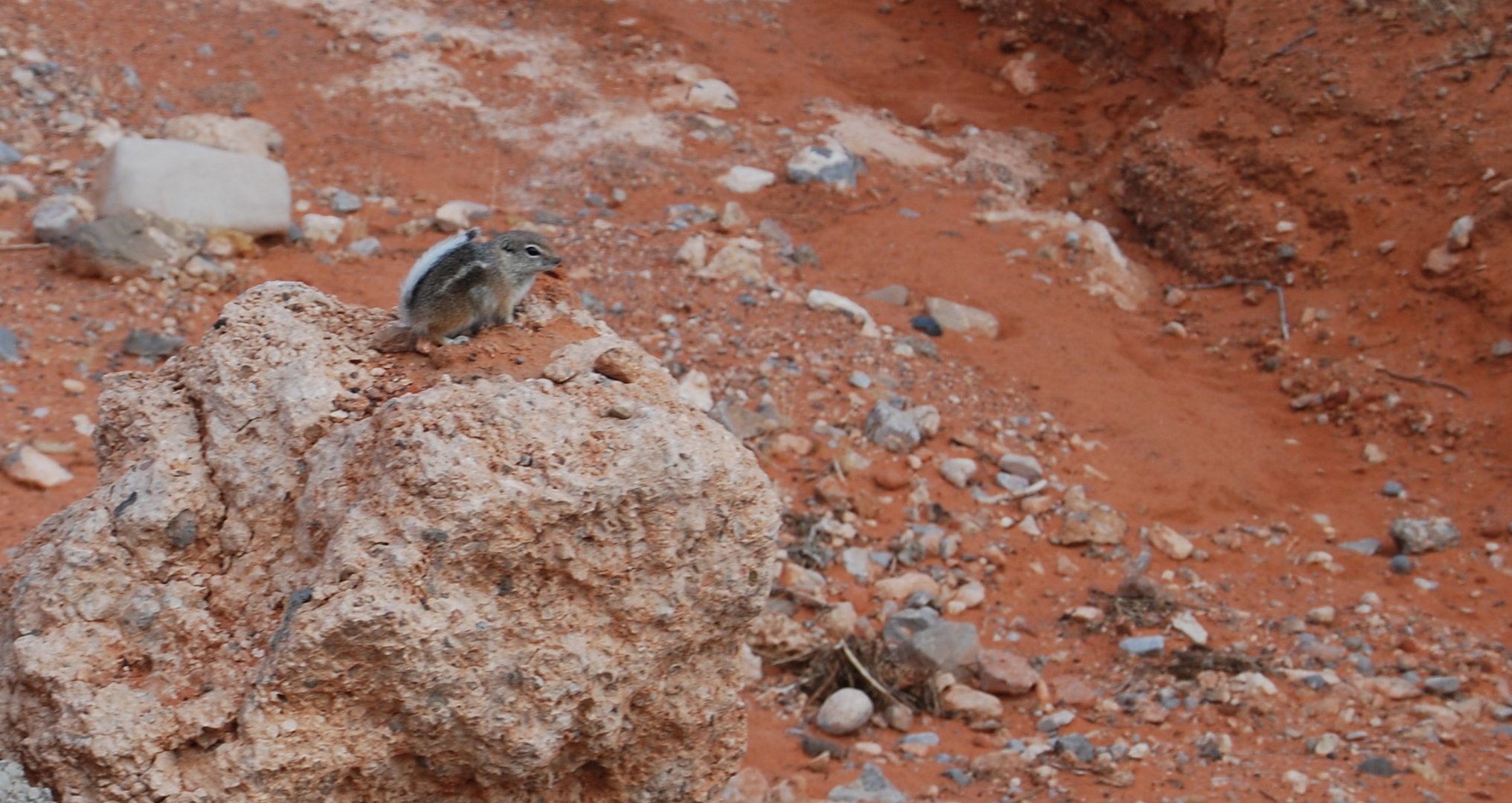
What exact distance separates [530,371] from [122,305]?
176 inches

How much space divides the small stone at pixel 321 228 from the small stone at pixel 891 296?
314 centimetres

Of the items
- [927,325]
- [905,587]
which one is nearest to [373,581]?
[905,587]

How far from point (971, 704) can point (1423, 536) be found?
2.74 m

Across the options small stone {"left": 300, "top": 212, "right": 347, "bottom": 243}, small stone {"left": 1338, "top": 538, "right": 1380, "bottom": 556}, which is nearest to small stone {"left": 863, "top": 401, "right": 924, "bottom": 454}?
small stone {"left": 1338, "top": 538, "right": 1380, "bottom": 556}

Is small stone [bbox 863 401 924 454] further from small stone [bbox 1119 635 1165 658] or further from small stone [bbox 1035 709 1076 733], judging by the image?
small stone [bbox 1035 709 1076 733]

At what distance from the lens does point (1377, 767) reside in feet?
15.2

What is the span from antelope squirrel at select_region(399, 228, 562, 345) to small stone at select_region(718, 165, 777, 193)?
5.69m

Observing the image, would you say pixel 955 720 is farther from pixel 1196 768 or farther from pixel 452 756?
pixel 452 756

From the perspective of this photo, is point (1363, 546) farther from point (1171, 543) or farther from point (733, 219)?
point (733, 219)

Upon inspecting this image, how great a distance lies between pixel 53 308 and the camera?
6.48m

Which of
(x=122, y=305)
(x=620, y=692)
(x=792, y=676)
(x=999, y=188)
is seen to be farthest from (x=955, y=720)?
(x=999, y=188)

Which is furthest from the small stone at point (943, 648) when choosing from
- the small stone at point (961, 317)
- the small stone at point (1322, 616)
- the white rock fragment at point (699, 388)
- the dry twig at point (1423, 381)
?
the dry twig at point (1423, 381)

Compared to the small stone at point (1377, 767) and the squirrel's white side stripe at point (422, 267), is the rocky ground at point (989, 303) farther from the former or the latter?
the squirrel's white side stripe at point (422, 267)

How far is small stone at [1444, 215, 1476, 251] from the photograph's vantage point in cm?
792
